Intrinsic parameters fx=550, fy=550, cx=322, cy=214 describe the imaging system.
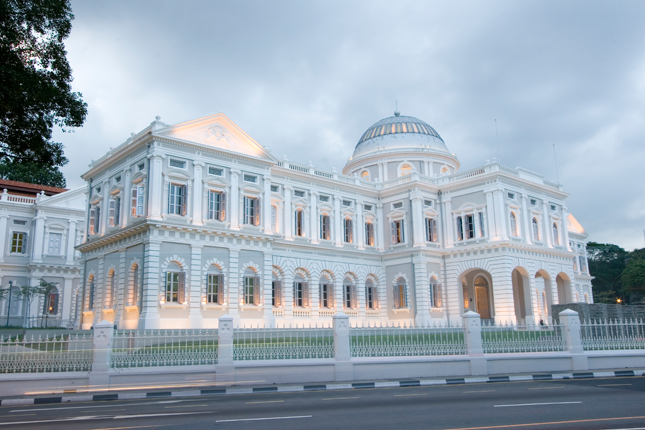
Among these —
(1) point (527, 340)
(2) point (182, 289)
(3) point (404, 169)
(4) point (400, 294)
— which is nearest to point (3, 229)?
(2) point (182, 289)

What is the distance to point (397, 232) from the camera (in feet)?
122

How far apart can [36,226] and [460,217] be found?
29051 mm

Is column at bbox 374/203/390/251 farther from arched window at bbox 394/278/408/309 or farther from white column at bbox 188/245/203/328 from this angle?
white column at bbox 188/245/203/328

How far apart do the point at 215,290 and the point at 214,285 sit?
0.84 feet

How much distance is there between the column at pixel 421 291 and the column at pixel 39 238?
25.7 metres

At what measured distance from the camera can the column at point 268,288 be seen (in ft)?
94.0

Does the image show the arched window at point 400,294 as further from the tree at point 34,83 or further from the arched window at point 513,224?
the tree at point 34,83

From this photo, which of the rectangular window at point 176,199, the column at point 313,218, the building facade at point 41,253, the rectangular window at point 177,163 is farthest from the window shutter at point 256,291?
the building facade at point 41,253

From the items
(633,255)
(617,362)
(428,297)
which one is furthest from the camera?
(633,255)

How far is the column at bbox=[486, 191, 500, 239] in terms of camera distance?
112 ft

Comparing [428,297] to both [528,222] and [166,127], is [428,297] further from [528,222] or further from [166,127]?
[166,127]

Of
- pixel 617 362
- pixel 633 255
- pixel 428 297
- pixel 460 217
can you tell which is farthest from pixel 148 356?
pixel 633 255

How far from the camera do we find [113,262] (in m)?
28.3

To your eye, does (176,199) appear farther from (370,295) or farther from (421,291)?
(421,291)
